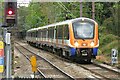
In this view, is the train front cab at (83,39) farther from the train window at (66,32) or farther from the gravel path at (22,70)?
the gravel path at (22,70)

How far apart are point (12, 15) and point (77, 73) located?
8794 millimetres

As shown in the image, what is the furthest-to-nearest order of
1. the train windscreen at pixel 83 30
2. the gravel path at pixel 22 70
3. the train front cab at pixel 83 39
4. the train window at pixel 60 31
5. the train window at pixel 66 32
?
1. the train window at pixel 60 31
2. the train window at pixel 66 32
3. the train windscreen at pixel 83 30
4. the train front cab at pixel 83 39
5. the gravel path at pixel 22 70

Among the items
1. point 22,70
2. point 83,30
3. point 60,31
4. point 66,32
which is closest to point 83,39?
point 83,30

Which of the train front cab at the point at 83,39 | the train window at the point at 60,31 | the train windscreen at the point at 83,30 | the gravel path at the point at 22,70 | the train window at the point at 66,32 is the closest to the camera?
the gravel path at the point at 22,70

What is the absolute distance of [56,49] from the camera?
31000 millimetres

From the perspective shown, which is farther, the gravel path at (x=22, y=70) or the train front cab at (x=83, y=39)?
the train front cab at (x=83, y=39)

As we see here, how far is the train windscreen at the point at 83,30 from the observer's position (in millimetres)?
A: 24125

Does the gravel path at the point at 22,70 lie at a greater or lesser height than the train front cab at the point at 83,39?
lesser

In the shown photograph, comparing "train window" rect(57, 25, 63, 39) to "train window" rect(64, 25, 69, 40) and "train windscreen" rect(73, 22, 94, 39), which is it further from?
"train windscreen" rect(73, 22, 94, 39)

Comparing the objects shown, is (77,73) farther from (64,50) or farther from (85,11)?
(85,11)

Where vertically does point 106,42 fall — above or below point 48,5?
below

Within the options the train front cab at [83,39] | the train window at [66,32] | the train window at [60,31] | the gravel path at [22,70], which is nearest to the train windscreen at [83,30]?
the train front cab at [83,39]

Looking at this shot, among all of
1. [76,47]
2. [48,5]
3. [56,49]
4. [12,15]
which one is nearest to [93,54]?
[76,47]

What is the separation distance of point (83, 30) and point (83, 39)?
557mm
